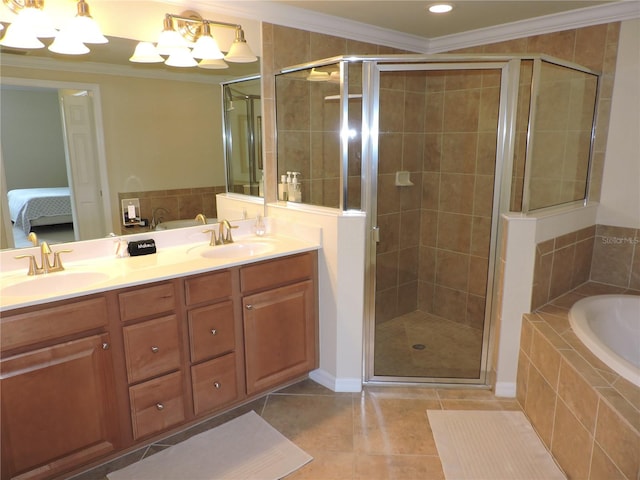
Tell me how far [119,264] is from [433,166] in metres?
2.38

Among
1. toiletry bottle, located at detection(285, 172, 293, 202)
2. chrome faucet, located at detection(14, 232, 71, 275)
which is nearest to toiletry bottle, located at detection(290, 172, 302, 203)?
toiletry bottle, located at detection(285, 172, 293, 202)

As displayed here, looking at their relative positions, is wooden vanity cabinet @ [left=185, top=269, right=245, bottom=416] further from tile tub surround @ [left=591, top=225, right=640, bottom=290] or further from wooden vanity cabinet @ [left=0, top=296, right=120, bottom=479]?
tile tub surround @ [left=591, top=225, right=640, bottom=290]

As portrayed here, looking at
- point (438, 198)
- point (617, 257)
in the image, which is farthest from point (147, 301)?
point (617, 257)

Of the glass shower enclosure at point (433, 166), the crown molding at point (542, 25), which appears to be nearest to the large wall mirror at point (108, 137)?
the glass shower enclosure at point (433, 166)

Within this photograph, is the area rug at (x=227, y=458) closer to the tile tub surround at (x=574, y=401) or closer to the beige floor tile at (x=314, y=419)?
the beige floor tile at (x=314, y=419)

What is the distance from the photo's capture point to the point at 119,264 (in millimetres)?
2152

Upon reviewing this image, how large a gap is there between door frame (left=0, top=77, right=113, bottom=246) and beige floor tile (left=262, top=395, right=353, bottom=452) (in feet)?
4.31

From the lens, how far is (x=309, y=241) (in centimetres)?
258

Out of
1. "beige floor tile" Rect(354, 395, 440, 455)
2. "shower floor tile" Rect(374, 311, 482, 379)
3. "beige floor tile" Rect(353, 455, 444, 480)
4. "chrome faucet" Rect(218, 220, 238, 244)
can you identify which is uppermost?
"chrome faucet" Rect(218, 220, 238, 244)

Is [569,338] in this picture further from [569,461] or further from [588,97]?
[588,97]

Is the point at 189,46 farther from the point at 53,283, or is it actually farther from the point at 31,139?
the point at 53,283

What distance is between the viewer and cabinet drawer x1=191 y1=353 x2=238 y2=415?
216 cm

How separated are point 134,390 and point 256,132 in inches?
62.8

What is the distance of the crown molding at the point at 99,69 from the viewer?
6.41 ft
